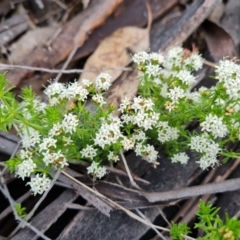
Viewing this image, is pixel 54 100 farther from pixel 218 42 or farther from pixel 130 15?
pixel 218 42

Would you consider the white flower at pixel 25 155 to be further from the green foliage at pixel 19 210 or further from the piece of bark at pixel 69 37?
the piece of bark at pixel 69 37

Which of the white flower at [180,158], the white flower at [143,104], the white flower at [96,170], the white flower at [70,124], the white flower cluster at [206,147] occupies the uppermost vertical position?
the white flower at [70,124]

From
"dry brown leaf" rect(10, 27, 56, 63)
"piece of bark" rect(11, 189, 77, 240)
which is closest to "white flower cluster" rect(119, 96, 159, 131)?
"piece of bark" rect(11, 189, 77, 240)

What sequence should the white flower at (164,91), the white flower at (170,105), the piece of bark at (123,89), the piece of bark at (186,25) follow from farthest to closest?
the piece of bark at (186,25) < the piece of bark at (123,89) < the white flower at (164,91) < the white flower at (170,105)

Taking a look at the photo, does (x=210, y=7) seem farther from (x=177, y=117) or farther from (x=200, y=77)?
(x=177, y=117)

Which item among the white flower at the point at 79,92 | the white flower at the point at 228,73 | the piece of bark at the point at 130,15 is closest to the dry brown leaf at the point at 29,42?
the piece of bark at the point at 130,15

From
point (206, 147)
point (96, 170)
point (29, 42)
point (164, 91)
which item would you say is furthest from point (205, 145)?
point (29, 42)

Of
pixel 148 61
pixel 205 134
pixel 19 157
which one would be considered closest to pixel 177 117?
pixel 205 134
